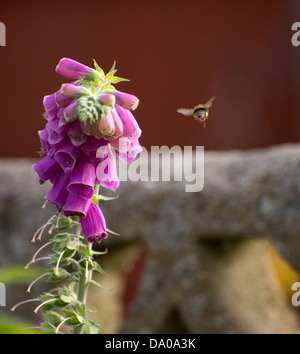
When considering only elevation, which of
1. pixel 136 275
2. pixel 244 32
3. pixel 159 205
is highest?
pixel 244 32

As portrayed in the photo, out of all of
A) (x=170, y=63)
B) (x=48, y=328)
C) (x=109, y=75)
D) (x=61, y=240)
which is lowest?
(x=48, y=328)

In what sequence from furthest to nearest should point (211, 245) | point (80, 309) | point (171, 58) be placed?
point (171, 58) < point (211, 245) < point (80, 309)

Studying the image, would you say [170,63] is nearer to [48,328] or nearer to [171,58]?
[171,58]

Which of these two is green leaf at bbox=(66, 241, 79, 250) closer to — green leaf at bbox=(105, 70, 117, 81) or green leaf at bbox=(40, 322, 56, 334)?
green leaf at bbox=(40, 322, 56, 334)

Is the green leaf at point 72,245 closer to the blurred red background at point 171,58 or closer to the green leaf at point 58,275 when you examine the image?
the green leaf at point 58,275

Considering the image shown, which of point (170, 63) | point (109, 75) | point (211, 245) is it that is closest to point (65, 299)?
point (109, 75)

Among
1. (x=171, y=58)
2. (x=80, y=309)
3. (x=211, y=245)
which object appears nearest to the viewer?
(x=80, y=309)

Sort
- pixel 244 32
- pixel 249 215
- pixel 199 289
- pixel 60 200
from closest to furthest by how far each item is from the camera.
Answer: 1. pixel 60 200
2. pixel 249 215
3. pixel 199 289
4. pixel 244 32

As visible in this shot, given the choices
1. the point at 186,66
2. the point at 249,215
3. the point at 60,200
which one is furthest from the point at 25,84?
the point at 60,200
